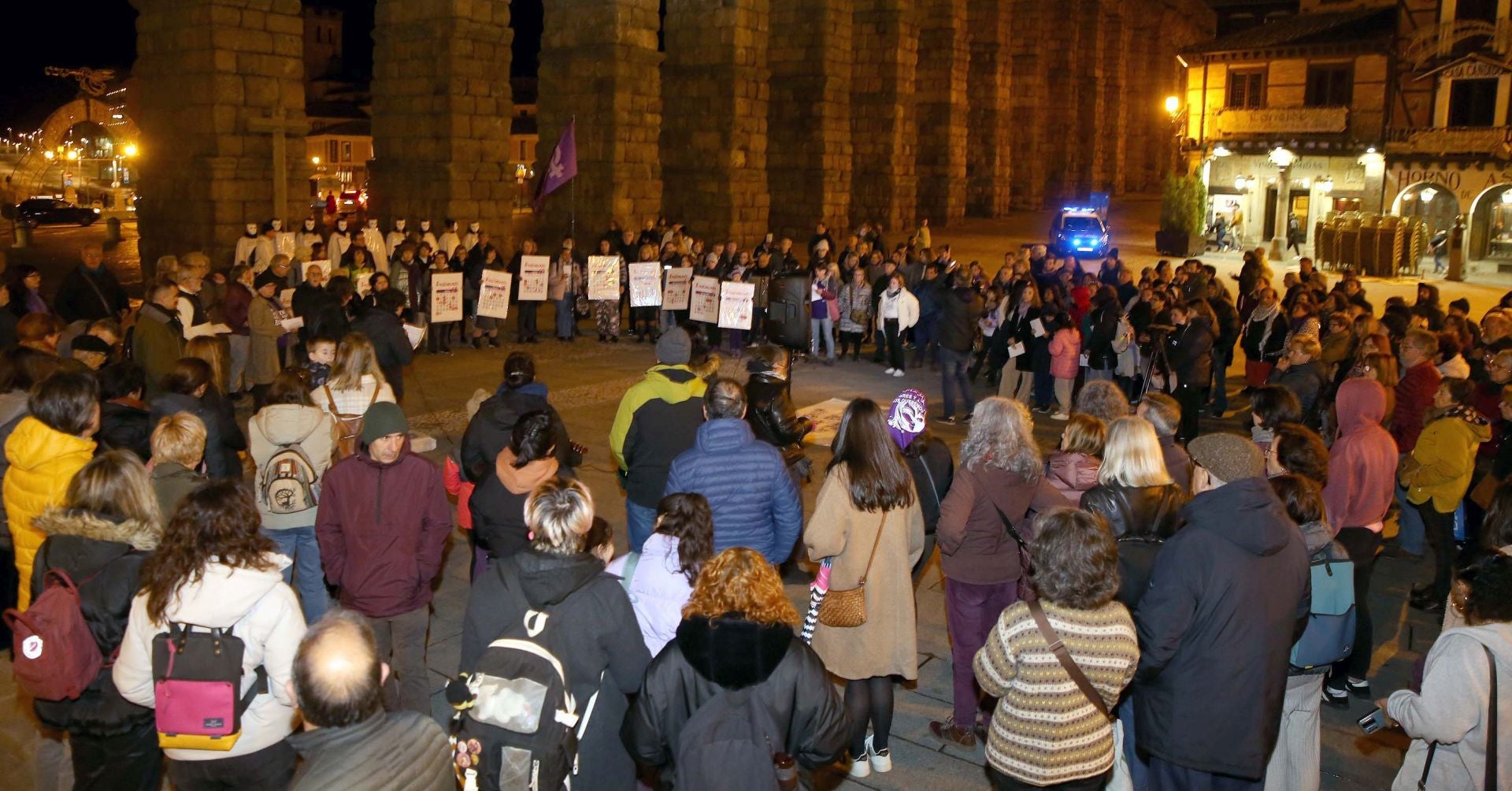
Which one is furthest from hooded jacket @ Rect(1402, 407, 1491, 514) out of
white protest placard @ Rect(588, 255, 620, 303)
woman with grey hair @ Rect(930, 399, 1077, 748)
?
white protest placard @ Rect(588, 255, 620, 303)

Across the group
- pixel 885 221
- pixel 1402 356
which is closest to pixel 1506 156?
pixel 885 221

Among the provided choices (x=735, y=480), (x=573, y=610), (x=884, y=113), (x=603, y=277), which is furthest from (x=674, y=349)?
(x=884, y=113)

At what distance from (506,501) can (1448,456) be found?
5.93m

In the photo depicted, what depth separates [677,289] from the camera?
17453 millimetres

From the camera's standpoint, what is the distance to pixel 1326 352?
36.1 feet

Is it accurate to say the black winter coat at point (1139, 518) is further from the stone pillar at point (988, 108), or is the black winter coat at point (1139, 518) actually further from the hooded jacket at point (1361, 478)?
the stone pillar at point (988, 108)

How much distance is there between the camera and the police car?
3066 centimetres

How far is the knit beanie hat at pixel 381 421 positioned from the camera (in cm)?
525

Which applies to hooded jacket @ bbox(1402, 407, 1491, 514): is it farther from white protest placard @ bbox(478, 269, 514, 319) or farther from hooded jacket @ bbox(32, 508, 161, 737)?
white protest placard @ bbox(478, 269, 514, 319)

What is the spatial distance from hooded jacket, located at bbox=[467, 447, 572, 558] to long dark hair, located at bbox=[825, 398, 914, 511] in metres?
1.39

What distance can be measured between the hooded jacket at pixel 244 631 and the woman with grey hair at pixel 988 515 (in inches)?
111

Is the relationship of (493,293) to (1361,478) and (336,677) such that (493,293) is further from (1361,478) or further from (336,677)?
(336,677)

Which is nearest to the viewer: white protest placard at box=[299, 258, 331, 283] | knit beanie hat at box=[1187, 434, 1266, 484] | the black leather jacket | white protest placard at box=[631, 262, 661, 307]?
knit beanie hat at box=[1187, 434, 1266, 484]

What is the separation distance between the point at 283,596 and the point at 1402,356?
8.30m
